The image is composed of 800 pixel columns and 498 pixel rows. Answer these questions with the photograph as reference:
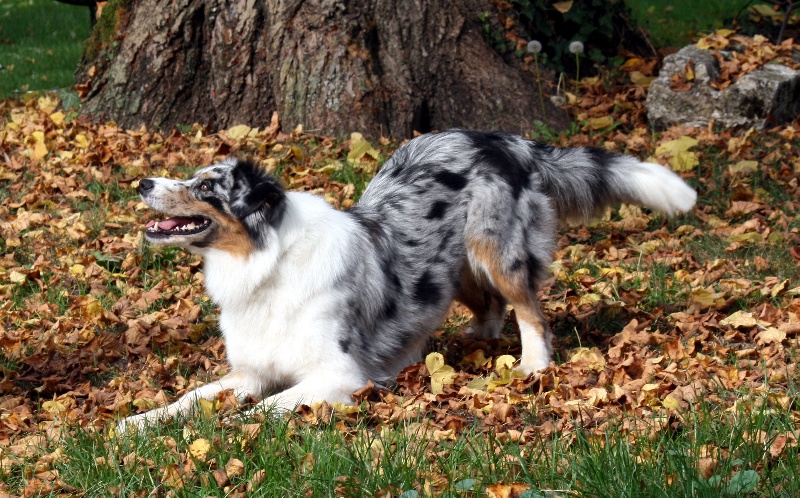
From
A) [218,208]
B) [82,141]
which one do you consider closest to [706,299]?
[218,208]

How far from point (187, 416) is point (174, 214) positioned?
881 mm

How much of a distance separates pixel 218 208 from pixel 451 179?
1294 mm

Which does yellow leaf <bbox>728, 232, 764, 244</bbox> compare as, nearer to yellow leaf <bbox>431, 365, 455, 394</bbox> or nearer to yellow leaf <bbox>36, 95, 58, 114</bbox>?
yellow leaf <bbox>431, 365, 455, 394</bbox>

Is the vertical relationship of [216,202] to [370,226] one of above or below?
above

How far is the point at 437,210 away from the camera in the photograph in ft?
16.2

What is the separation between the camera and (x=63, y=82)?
10.7 metres

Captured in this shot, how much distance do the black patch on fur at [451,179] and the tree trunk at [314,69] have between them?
8.71ft

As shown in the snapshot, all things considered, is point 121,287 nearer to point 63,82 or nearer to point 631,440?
point 631,440

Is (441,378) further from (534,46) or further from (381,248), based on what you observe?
(534,46)

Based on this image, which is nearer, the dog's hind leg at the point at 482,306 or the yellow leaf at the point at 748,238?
the dog's hind leg at the point at 482,306

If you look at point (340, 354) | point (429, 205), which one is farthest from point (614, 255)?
point (340, 354)

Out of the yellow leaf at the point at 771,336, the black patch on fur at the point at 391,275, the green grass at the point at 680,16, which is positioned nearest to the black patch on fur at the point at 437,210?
the black patch on fur at the point at 391,275

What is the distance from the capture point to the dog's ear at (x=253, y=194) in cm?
429

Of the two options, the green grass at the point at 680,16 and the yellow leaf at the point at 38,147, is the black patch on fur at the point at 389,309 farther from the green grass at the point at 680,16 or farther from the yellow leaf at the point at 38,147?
the green grass at the point at 680,16
